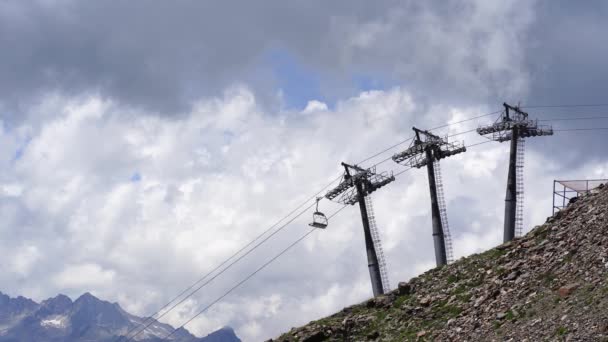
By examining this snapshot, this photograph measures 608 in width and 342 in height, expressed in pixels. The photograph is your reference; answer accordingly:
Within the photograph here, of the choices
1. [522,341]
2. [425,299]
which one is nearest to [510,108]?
[425,299]

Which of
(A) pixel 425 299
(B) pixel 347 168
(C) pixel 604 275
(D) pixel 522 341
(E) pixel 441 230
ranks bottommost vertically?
(D) pixel 522 341

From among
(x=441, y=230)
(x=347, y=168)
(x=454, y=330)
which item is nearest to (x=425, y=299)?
(x=454, y=330)

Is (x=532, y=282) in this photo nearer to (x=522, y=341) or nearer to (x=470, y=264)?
(x=522, y=341)

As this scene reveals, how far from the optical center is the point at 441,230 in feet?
224

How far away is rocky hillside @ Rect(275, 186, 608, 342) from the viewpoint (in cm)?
3362

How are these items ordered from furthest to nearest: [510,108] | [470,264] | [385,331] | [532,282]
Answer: [510,108] < [470,264] < [385,331] < [532,282]

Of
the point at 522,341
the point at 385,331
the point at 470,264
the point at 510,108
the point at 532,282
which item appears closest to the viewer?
the point at 522,341

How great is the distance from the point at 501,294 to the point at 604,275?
666 cm

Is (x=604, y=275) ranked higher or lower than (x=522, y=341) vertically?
higher

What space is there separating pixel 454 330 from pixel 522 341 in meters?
6.63

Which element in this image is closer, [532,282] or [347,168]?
[532,282]

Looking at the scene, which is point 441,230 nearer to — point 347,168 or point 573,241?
point 347,168

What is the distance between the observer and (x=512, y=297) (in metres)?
39.1

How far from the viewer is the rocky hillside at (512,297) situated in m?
33.6
